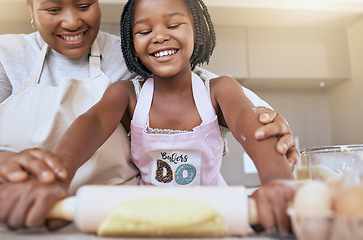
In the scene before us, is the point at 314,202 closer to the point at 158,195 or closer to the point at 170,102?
the point at 158,195

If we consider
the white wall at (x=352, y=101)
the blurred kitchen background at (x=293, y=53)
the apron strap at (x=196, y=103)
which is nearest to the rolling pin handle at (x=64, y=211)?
the apron strap at (x=196, y=103)

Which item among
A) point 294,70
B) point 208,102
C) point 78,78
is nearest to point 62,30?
point 78,78

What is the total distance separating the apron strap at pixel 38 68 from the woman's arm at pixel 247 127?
16.4 inches

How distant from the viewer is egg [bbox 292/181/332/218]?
302 millimetres

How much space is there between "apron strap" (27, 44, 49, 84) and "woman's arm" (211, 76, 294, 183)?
0.42m

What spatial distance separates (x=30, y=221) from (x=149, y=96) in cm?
51

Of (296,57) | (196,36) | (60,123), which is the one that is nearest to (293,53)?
(296,57)

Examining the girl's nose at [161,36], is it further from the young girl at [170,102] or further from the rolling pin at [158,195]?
the rolling pin at [158,195]

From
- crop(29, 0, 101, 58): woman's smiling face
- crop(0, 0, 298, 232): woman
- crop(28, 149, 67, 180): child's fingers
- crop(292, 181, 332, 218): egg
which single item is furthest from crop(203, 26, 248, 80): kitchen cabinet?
crop(292, 181, 332, 218): egg

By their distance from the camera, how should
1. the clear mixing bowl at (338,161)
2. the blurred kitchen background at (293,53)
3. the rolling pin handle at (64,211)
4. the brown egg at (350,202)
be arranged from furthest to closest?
the blurred kitchen background at (293,53) → the clear mixing bowl at (338,161) → the rolling pin handle at (64,211) → the brown egg at (350,202)

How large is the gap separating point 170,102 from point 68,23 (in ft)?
0.97

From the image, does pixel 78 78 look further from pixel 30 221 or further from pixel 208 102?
pixel 30 221

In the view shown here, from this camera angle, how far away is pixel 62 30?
854 mm

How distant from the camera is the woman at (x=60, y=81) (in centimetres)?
77
